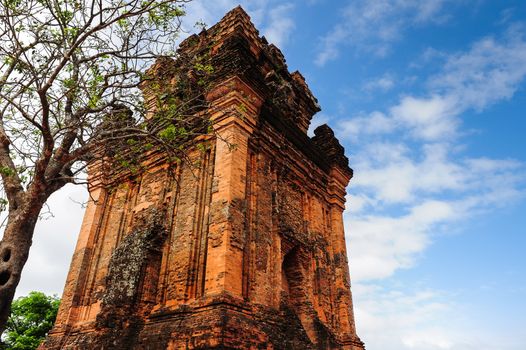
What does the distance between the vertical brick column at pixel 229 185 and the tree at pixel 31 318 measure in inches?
633

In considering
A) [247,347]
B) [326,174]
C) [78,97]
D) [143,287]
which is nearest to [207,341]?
[247,347]

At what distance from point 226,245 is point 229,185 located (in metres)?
1.30

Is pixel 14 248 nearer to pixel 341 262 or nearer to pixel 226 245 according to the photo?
pixel 226 245

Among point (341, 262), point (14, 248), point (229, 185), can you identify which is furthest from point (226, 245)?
point (341, 262)

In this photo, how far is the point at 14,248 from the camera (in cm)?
553

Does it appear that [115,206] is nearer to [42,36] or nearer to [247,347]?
[42,36]

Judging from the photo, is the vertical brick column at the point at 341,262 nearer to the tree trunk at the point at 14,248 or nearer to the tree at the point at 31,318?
the tree trunk at the point at 14,248

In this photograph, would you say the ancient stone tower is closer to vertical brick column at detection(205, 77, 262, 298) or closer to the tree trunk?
vertical brick column at detection(205, 77, 262, 298)

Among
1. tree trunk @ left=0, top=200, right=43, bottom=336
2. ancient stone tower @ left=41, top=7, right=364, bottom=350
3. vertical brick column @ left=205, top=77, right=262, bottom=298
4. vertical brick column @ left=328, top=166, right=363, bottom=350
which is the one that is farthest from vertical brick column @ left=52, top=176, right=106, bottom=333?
vertical brick column @ left=328, top=166, right=363, bottom=350

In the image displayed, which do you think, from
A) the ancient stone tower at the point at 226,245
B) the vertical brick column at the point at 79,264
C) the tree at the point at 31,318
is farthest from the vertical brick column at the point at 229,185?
the tree at the point at 31,318

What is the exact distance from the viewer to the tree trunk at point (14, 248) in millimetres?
5270

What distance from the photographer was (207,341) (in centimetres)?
654

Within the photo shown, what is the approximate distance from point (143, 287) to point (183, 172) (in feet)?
9.36

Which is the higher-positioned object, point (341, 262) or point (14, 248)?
point (341, 262)
